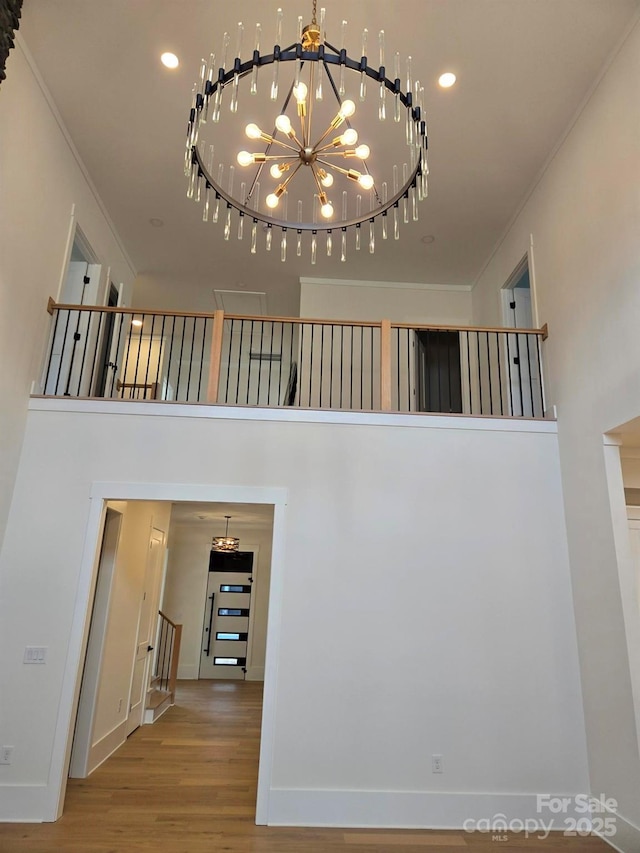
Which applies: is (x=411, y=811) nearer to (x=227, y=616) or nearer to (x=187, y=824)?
(x=187, y=824)

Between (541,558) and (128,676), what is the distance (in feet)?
14.6

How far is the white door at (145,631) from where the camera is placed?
612cm

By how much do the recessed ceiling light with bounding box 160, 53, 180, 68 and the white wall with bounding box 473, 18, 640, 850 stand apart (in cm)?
348

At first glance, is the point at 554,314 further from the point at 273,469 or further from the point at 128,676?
the point at 128,676

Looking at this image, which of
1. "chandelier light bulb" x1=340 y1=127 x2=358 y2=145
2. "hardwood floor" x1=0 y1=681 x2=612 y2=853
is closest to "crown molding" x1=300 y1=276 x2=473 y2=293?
"chandelier light bulb" x1=340 y1=127 x2=358 y2=145

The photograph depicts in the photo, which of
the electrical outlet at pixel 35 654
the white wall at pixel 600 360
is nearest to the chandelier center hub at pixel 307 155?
the white wall at pixel 600 360

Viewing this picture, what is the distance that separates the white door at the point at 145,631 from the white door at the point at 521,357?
4633 mm

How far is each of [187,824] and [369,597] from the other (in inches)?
81.7

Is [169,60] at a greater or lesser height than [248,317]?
greater

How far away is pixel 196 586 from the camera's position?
10.9m

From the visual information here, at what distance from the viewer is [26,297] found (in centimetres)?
449

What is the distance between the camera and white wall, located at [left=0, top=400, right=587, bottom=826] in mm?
3980

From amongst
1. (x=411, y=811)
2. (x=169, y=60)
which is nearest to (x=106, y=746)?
(x=411, y=811)

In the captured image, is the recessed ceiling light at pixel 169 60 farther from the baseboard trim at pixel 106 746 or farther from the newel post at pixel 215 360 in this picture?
the baseboard trim at pixel 106 746
